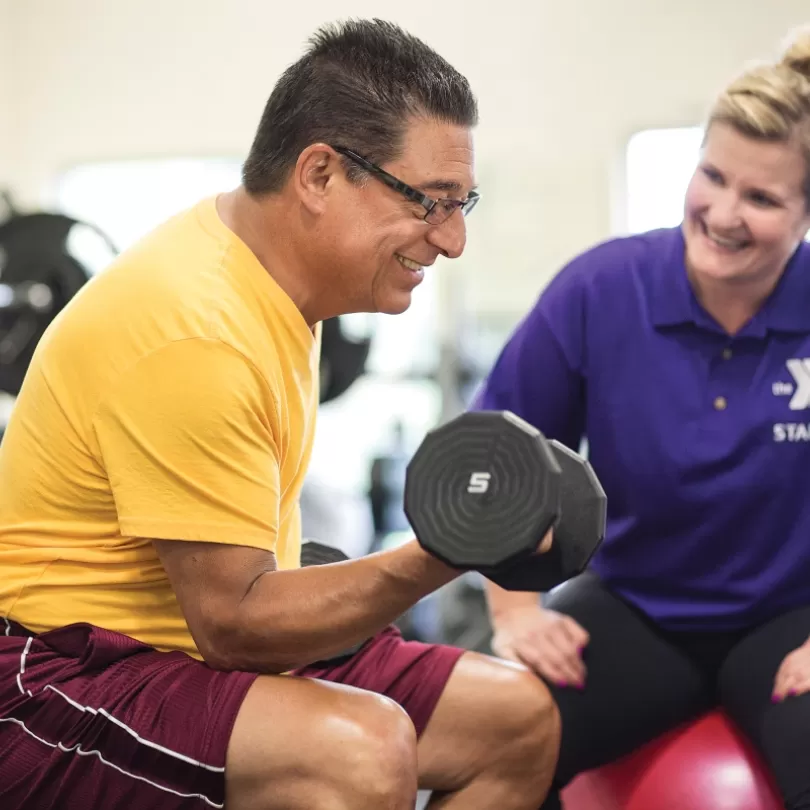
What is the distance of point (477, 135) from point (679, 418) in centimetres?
322

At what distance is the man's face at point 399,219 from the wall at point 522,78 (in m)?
3.20

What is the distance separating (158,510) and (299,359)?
0.28 meters

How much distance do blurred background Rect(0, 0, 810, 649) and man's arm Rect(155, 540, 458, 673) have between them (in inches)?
105

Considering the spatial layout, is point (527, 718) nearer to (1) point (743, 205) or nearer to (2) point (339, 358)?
(1) point (743, 205)

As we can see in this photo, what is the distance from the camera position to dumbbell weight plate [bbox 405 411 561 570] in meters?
1.01

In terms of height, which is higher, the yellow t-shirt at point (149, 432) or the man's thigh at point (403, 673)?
the yellow t-shirt at point (149, 432)

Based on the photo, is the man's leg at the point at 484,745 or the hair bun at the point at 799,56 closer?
the man's leg at the point at 484,745

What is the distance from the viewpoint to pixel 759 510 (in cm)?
162

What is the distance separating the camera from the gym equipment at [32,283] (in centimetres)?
312

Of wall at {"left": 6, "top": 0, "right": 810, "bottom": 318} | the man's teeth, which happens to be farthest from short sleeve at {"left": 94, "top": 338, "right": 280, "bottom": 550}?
wall at {"left": 6, "top": 0, "right": 810, "bottom": 318}

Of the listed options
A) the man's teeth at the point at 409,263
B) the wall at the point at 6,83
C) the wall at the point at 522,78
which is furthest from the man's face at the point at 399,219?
the wall at the point at 6,83

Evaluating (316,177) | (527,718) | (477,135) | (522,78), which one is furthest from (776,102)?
(522,78)

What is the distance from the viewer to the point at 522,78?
4.72m

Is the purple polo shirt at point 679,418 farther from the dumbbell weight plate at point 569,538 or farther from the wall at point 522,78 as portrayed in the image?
the wall at point 522,78
